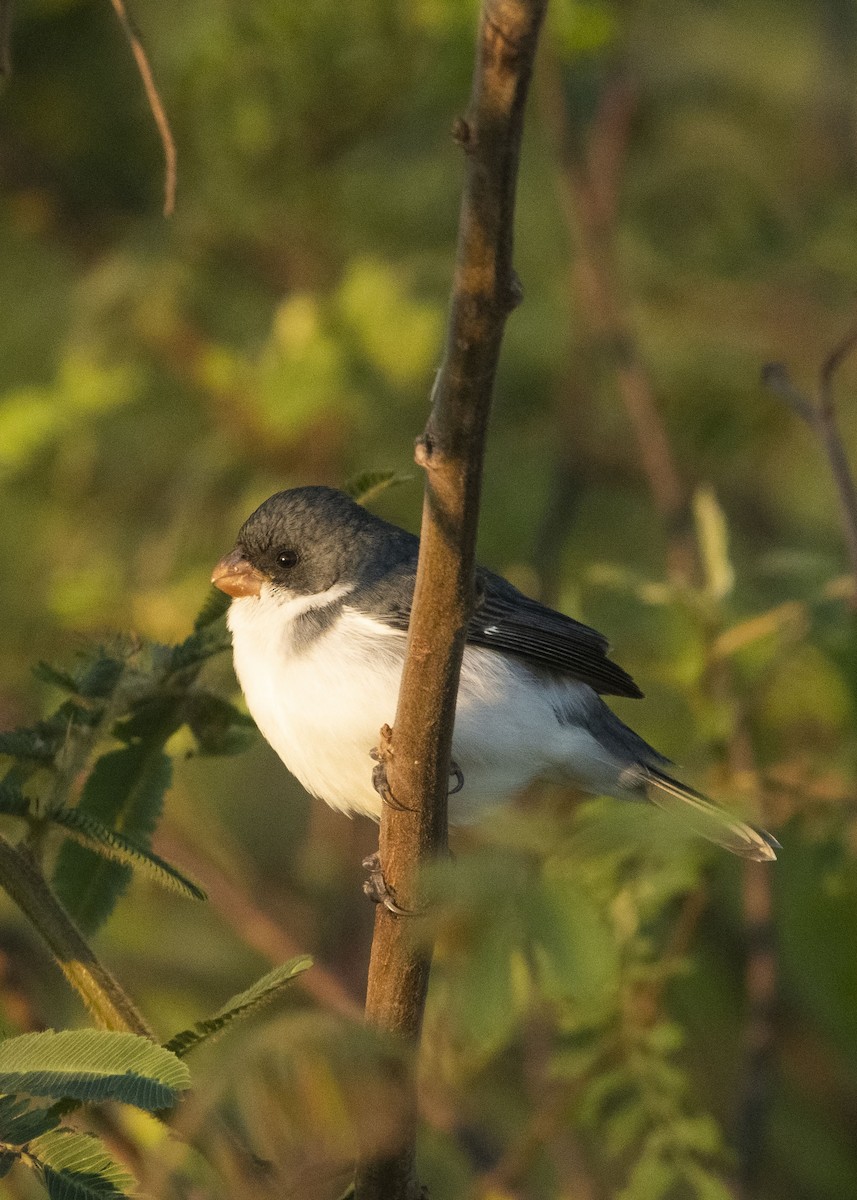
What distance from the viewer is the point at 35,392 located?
14.2 feet

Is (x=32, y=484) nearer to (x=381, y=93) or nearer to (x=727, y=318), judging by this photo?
(x=381, y=93)

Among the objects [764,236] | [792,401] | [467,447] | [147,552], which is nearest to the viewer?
[467,447]

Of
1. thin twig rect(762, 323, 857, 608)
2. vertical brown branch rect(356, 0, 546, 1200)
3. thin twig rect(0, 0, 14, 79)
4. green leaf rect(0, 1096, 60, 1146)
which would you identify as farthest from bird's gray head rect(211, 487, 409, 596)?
green leaf rect(0, 1096, 60, 1146)

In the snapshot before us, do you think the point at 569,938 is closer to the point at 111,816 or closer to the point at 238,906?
the point at 111,816

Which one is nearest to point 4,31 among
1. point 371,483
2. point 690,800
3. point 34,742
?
point 371,483

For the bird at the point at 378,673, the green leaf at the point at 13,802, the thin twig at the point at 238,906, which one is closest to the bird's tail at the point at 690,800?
the bird at the point at 378,673

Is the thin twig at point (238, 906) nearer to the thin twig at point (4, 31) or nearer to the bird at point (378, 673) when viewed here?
the bird at point (378, 673)

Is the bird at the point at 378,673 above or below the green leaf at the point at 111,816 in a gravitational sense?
above

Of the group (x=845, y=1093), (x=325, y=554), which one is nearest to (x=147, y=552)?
(x=325, y=554)

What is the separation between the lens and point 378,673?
3.31 m

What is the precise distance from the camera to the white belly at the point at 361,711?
3264 mm

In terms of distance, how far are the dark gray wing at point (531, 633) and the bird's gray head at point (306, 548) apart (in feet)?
0.42

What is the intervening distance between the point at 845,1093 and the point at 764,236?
313 cm

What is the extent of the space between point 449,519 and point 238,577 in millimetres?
1940
